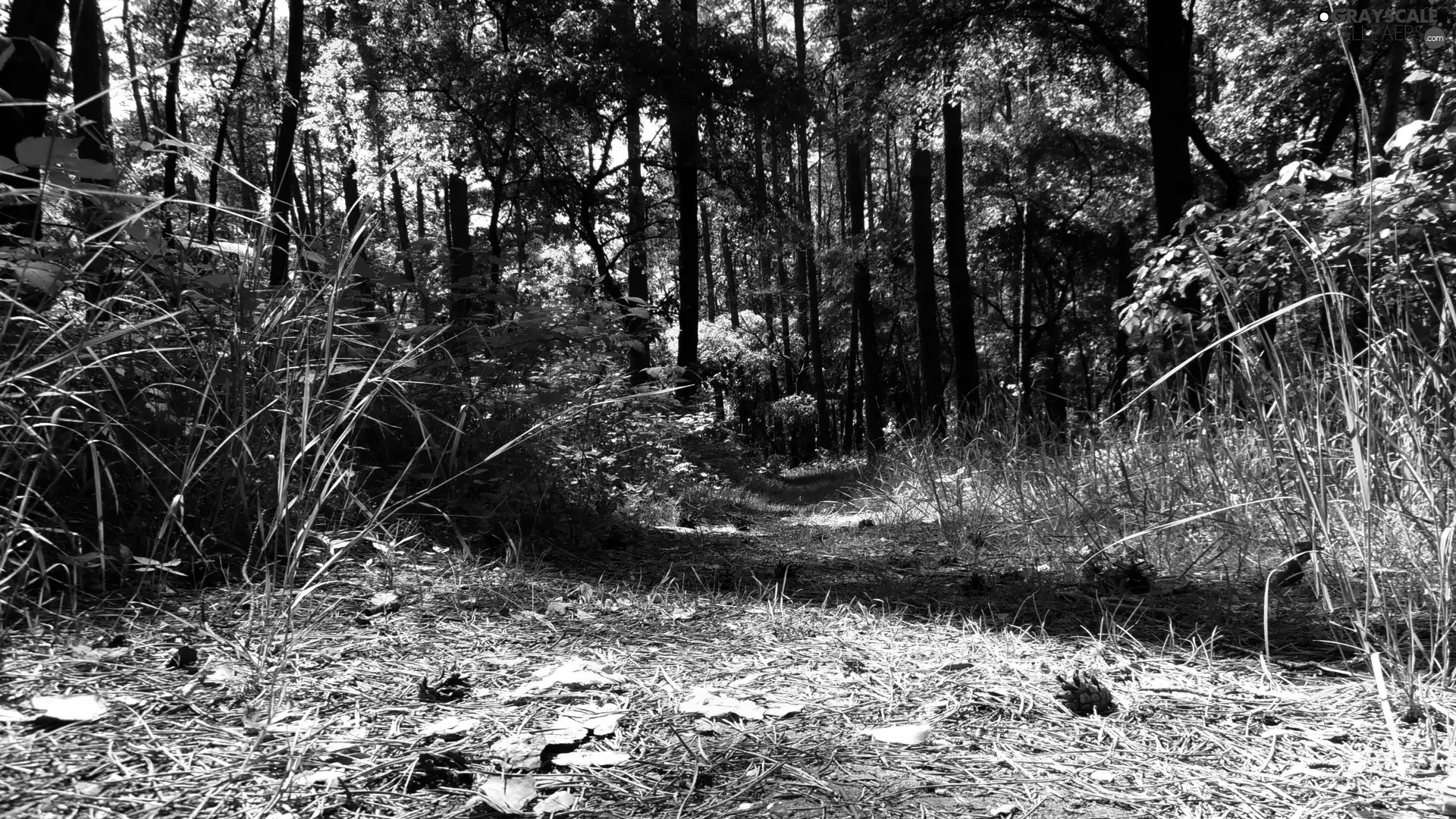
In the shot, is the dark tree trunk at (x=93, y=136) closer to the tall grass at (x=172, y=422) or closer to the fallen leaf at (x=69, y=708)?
the tall grass at (x=172, y=422)

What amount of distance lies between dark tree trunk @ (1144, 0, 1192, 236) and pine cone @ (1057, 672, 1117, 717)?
5.81 meters

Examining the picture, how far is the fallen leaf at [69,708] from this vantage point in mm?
1069

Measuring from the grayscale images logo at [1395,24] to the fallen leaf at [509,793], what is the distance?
8.56m

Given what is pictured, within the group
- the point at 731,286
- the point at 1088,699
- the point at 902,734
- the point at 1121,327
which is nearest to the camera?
the point at 902,734

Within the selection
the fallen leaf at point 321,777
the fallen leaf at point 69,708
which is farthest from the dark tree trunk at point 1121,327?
the fallen leaf at point 69,708

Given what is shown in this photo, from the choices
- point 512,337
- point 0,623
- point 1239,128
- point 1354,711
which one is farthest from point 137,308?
point 1239,128

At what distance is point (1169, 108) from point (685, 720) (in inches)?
271

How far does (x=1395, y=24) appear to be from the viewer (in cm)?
732

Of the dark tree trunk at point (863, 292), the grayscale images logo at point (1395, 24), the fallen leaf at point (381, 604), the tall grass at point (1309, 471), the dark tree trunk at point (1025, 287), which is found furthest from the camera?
the dark tree trunk at point (1025, 287)

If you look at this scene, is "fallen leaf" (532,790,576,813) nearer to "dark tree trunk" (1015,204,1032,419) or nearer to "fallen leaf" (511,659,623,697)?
"fallen leaf" (511,659,623,697)

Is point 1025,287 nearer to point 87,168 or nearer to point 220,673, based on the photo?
point 87,168

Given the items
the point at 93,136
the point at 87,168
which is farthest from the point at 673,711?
the point at 93,136

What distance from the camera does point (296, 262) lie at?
206cm

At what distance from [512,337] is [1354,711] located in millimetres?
2901
